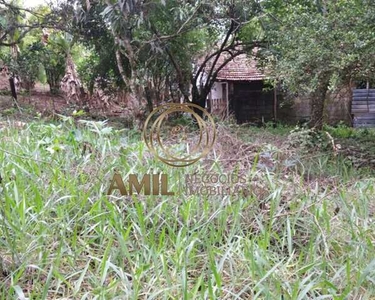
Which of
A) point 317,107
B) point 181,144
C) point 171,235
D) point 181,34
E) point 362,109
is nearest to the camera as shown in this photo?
point 171,235

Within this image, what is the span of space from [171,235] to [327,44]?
11.1 feet

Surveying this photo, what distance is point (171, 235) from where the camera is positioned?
6.27ft

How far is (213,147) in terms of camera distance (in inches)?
120

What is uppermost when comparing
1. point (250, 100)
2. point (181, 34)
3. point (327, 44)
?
point (181, 34)

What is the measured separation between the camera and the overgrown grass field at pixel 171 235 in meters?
1.51

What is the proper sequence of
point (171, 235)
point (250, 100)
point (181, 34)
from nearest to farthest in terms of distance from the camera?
point (171, 235)
point (181, 34)
point (250, 100)

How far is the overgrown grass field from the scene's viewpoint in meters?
1.51

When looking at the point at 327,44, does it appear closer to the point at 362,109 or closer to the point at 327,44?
the point at 327,44

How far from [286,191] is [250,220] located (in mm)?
388

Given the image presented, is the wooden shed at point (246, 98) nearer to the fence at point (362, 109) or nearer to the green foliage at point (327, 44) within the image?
the fence at point (362, 109)

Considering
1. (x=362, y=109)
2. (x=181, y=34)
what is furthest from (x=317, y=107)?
(x=362, y=109)

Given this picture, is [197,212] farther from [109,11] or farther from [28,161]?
[109,11]

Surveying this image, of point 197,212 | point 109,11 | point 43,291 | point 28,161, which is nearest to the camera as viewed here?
point 43,291

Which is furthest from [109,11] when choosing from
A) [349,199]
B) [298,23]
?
[349,199]
